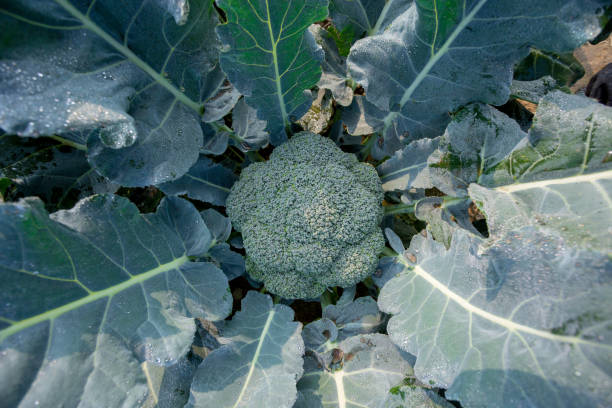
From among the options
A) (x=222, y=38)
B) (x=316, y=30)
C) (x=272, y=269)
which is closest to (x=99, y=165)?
(x=222, y=38)

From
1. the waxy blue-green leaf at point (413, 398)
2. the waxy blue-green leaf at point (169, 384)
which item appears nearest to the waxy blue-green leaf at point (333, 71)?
the waxy blue-green leaf at point (413, 398)

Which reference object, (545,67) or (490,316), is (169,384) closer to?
(490,316)

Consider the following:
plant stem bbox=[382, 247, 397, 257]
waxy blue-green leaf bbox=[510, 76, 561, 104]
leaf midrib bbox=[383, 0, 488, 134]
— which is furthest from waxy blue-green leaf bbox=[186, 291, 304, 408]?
waxy blue-green leaf bbox=[510, 76, 561, 104]

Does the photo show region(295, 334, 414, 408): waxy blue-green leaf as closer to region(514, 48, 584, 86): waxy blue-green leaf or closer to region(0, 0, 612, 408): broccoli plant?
region(0, 0, 612, 408): broccoli plant

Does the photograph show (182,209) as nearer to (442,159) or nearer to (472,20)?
(442,159)

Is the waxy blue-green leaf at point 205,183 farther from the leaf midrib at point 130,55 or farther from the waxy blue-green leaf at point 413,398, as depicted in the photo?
the waxy blue-green leaf at point 413,398

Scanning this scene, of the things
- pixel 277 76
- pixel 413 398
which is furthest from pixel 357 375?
pixel 277 76
